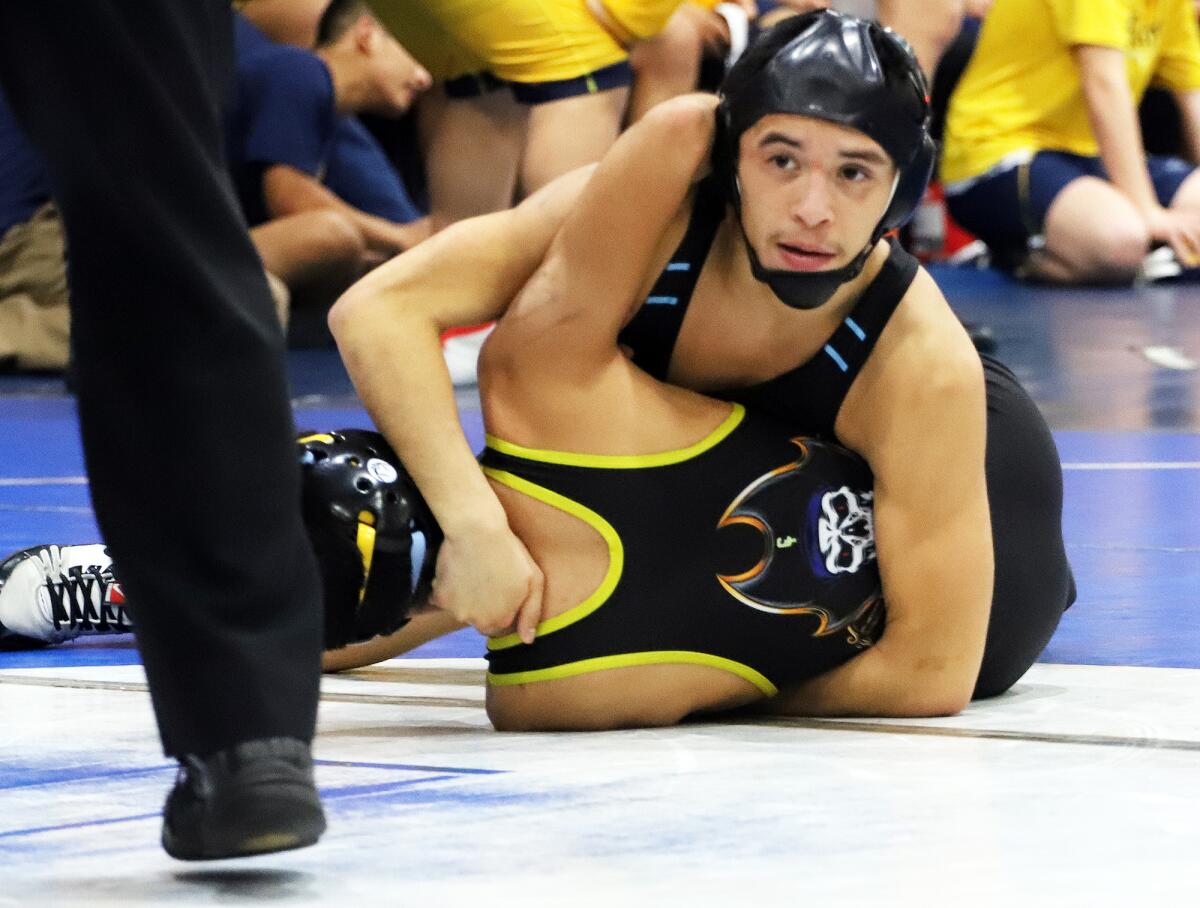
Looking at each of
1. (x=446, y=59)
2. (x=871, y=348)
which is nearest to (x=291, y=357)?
(x=446, y=59)

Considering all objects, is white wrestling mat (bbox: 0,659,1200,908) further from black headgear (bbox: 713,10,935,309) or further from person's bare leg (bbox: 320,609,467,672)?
black headgear (bbox: 713,10,935,309)

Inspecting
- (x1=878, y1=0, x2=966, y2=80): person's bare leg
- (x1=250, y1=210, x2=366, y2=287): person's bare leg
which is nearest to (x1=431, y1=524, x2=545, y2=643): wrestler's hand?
(x1=878, y1=0, x2=966, y2=80): person's bare leg

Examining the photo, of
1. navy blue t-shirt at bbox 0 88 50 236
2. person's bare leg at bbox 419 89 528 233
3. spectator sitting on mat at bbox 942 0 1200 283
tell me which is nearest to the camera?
person's bare leg at bbox 419 89 528 233

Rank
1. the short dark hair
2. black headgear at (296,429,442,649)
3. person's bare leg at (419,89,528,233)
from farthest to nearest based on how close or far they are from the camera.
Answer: the short dark hair, person's bare leg at (419,89,528,233), black headgear at (296,429,442,649)

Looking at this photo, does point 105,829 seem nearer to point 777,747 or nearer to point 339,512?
point 339,512

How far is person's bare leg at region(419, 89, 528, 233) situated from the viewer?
5602 mm

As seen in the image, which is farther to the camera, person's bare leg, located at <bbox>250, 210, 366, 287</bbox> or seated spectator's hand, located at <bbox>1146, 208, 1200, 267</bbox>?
seated spectator's hand, located at <bbox>1146, 208, 1200, 267</bbox>

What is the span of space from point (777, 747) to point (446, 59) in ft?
10.1

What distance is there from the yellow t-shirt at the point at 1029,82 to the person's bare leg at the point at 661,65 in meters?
1.68

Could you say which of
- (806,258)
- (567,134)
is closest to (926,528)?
(806,258)

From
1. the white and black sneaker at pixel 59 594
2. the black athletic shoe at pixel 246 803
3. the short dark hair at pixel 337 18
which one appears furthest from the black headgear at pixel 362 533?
the short dark hair at pixel 337 18

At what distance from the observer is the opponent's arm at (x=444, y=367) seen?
96.0 inches

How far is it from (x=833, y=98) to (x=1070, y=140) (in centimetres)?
598

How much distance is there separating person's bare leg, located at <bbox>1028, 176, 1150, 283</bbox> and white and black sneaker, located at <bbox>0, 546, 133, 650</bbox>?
18.2 feet
